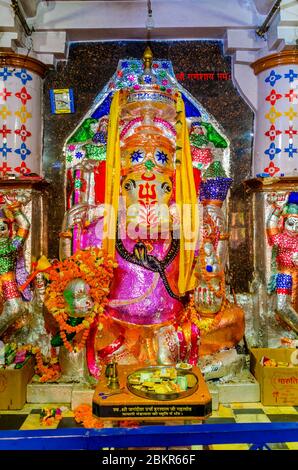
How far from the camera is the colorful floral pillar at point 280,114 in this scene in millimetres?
4074

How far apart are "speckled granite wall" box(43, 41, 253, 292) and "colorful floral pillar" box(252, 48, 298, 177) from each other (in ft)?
1.02

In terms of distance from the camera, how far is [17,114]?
13.5 feet

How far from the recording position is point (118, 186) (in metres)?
3.56

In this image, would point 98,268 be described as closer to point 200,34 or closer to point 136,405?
point 136,405

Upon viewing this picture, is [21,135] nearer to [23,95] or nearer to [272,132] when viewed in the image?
[23,95]

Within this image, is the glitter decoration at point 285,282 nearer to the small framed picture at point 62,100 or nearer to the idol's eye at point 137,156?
the idol's eye at point 137,156

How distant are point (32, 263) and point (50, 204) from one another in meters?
0.70

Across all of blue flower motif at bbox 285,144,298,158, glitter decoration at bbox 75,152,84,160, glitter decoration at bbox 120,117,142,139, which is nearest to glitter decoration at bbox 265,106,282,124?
blue flower motif at bbox 285,144,298,158

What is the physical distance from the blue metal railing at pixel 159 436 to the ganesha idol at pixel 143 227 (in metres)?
1.55

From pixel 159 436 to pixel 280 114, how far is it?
3.25 m

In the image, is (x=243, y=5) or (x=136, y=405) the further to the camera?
(x=243, y=5)

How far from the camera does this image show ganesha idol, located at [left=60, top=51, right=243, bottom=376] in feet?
11.5

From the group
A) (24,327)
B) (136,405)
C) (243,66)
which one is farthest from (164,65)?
(136,405)

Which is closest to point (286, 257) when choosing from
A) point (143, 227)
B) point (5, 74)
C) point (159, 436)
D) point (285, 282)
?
point (285, 282)
